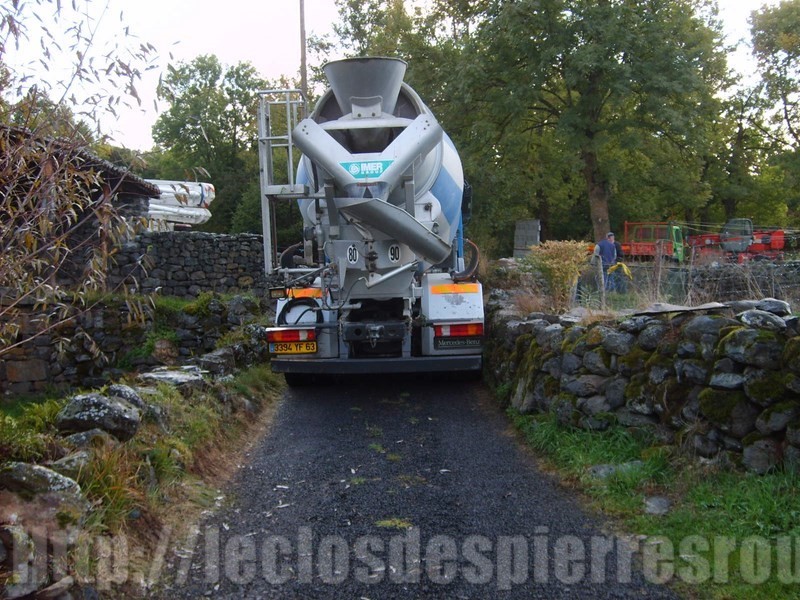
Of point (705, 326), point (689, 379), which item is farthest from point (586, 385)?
point (705, 326)

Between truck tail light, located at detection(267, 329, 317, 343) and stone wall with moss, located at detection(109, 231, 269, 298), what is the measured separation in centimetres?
921

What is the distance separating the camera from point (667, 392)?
15.4ft

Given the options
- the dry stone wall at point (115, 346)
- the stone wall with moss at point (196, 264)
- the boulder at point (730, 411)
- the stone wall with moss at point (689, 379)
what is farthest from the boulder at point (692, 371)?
the stone wall with moss at point (196, 264)

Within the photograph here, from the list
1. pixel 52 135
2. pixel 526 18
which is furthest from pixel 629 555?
pixel 526 18

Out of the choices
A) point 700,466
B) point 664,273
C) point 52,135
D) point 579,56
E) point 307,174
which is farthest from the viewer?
point 579,56

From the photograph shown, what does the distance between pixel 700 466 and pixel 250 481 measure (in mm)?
3104

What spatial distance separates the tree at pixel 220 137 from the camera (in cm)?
3666

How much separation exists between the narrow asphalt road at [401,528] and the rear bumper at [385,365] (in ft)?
3.27

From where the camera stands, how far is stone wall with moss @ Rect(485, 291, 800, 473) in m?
3.92

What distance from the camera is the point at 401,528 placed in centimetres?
415

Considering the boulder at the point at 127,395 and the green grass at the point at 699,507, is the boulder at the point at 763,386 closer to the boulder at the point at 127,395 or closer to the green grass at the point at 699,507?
the green grass at the point at 699,507

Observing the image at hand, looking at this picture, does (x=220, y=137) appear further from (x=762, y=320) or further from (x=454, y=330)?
(x=762, y=320)

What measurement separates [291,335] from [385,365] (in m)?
1.15

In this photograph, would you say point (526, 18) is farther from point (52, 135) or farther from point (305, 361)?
point (52, 135)
